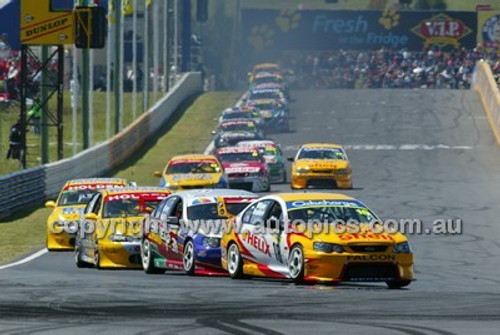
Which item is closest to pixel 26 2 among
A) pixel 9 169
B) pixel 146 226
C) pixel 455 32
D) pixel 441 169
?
pixel 9 169

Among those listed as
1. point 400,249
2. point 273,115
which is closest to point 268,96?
point 273,115

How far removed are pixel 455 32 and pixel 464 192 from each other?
5414cm

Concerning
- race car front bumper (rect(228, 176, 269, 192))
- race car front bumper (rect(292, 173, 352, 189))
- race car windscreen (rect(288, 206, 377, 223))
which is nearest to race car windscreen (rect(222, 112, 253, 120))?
race car front bumper (rect(292, 173, 352, 189))

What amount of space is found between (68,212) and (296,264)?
30.0 ft

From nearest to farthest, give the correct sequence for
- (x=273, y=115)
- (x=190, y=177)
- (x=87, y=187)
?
(x=87, y=187) → (x=190, y=177) → (x=273, y=115)

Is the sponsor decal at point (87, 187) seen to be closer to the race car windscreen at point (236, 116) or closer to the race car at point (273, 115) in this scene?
the race car windscreen at point (236, 116)

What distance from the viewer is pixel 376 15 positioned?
93562mm

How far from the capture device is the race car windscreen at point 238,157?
38.3m

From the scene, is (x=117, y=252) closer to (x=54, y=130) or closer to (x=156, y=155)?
(x=156, y=155)

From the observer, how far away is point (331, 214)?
711 inches

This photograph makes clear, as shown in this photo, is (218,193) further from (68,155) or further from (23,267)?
(68,155)

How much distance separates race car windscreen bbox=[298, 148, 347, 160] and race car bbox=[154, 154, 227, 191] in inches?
212

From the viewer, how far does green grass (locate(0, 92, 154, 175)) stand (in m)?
46.6

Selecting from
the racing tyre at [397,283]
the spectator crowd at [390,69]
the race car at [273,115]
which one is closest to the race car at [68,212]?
the racing tyre at [397,283]
